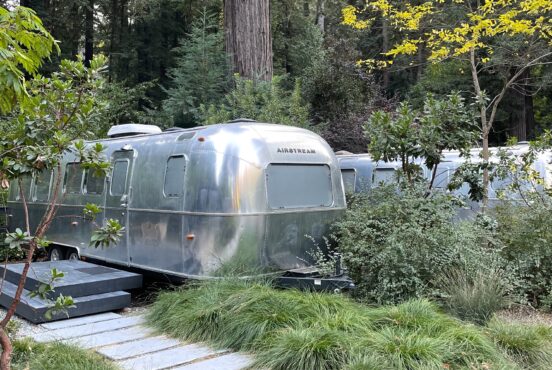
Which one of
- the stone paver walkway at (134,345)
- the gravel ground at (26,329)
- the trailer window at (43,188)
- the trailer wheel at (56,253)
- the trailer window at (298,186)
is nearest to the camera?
the stone paver walkway at (134,345)

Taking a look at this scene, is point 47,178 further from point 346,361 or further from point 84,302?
point 346,361

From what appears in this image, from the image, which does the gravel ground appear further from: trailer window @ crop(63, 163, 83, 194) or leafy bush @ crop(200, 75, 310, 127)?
leafy bush @ crop(200, 75, 310, 127)

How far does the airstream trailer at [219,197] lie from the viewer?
6.90m

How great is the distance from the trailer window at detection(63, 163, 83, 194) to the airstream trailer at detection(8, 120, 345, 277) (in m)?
0.87

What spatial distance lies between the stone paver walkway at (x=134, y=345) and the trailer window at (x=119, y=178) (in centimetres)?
240

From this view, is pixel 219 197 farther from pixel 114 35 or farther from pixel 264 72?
pixel 114 35

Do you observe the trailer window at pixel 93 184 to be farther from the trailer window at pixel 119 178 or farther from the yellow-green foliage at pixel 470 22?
the yellow-green foliage at pixel 470 22

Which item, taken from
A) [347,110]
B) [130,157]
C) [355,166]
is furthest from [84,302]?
[347,110]

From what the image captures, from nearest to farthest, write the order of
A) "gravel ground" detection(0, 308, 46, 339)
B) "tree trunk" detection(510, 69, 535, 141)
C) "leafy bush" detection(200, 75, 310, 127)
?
"gravel ground" detection(0, 308, 46, 339) < "leafy bush" detection(200, 75, 310, 127) < "tree trunk" detection(510, 69, 535, 141)

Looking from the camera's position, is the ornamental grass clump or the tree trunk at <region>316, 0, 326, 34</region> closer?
the ornamental grass clump

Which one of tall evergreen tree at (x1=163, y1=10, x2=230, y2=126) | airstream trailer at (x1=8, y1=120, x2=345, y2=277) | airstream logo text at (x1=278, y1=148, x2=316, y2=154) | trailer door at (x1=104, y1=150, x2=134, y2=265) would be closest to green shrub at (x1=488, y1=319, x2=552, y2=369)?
airstream trailer at (x1=8, y1=120, x2=345, y2=277)

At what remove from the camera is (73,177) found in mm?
9695

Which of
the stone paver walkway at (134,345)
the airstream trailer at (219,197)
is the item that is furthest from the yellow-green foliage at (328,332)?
the airstream trailer at (219,197)

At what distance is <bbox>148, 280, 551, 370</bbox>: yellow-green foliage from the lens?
4.31 meters
